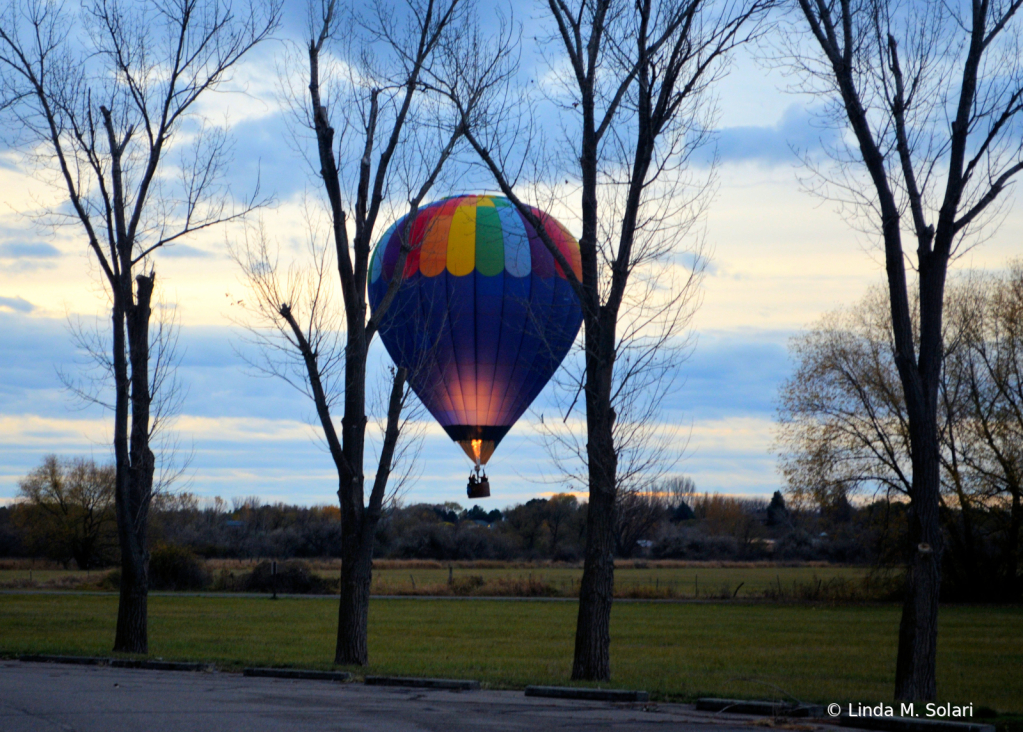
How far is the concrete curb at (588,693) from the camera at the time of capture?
9.52 metres

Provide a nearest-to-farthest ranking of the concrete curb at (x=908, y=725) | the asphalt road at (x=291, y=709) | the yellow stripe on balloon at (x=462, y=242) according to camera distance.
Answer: the concrete curb at (x=908, y=725)
the asphalt road at (x=291, y=709)
the yellow stripe on balloon at (x=462, y=242)

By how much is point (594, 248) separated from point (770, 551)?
259 feet

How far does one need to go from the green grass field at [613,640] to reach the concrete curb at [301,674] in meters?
0.77

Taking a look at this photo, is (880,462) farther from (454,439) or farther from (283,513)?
(283,513)

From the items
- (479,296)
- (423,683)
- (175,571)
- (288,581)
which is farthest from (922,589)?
(175,571)

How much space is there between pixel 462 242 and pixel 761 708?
19.7 m

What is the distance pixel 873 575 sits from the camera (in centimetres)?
4006

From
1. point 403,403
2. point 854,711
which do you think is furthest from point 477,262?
point 854,711

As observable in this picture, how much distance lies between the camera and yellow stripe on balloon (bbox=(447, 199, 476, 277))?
1048 inches

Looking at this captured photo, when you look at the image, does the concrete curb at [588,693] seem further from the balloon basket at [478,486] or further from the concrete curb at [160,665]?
the balloon basket at [478,486]

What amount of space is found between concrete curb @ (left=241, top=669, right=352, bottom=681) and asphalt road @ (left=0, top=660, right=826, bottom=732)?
0.74 m

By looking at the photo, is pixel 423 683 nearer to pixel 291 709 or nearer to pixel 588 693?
pixel 588 693

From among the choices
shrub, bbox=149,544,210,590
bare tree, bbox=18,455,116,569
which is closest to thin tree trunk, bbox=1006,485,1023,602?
shrub, bbox=149,544,210,590

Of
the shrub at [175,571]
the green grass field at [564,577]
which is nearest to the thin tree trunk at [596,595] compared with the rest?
the green grass field at [564,577]
